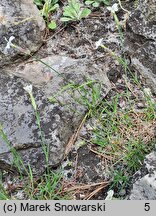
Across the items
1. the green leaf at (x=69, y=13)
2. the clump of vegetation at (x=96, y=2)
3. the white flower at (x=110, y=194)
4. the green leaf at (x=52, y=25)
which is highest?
the clump of vegetation at (x=96, y=2)

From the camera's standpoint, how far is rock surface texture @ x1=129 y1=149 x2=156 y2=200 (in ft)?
7.48

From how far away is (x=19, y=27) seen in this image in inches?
126

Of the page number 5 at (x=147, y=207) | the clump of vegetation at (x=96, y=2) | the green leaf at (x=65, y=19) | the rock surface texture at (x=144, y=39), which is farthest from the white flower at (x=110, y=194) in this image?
the clump of vegetation at (x=96, y=2)

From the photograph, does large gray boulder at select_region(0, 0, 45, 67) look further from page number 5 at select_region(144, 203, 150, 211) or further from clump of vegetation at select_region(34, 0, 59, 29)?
page number 5 at select_region(144, 203, 150, 211)

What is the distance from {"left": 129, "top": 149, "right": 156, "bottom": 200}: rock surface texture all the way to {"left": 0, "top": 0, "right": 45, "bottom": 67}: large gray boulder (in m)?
1.32

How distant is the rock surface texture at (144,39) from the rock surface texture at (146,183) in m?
0.77

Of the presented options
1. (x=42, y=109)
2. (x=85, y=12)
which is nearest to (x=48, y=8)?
(x=85, y=12)

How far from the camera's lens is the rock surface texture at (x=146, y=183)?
2281 millimetres

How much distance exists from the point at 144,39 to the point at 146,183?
1.15 meters

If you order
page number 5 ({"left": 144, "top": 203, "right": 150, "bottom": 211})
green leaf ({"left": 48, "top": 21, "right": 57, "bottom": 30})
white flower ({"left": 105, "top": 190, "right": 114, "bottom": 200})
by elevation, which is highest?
green leaf ({"left": 48, "top": 21, "right": 57, "bottom": 30})

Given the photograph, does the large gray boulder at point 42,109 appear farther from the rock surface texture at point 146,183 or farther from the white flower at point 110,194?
the rock surface texture at point 146,183

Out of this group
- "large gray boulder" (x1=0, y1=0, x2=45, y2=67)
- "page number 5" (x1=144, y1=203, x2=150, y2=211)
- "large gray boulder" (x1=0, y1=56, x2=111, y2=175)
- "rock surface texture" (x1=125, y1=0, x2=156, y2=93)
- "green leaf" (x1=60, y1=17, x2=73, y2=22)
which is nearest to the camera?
"page number 5" (x1=144, y1=203, x2=150, y2=211)

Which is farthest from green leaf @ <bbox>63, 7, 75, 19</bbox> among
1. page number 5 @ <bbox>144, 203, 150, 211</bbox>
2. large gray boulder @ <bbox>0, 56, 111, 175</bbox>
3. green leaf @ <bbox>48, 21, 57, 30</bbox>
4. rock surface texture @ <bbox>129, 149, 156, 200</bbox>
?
page number 5 @ <bbox>144, 203, 150, 211</bbox>

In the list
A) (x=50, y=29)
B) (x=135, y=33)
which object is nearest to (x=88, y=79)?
(x=135, y=33)
